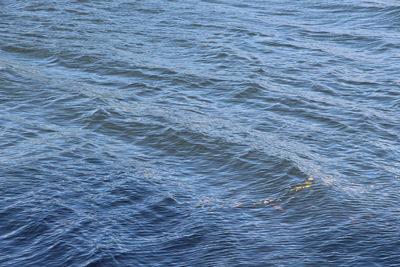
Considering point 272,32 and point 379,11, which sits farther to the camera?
point 379,11

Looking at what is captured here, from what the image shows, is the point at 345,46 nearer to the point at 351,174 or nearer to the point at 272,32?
the point at 272,32

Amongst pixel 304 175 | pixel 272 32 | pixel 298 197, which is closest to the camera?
pixel 298 197

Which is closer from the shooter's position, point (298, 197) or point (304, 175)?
point (298, 197)

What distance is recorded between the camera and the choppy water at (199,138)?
7.32 m

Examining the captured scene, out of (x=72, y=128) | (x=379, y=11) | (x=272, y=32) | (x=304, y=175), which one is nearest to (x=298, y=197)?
(x=304, y=175)

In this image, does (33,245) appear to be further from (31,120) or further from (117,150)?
(31,120)

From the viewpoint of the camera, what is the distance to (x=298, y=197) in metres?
8.59

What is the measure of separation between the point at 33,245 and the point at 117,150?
3.40 m

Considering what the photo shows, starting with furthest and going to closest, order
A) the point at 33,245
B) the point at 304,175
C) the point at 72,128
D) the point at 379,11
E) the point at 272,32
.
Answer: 1. the point at 379,11
2. the point at 272,32
3. the point at 72,128
4. the point at 304,175
5. the point at 33,245

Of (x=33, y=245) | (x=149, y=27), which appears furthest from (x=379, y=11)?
(x=33, y=245)

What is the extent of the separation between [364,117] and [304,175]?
9.73 feet

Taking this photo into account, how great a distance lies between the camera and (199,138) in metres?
10.9

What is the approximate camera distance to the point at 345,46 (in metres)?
16.4

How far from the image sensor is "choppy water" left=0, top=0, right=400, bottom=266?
7.32m
